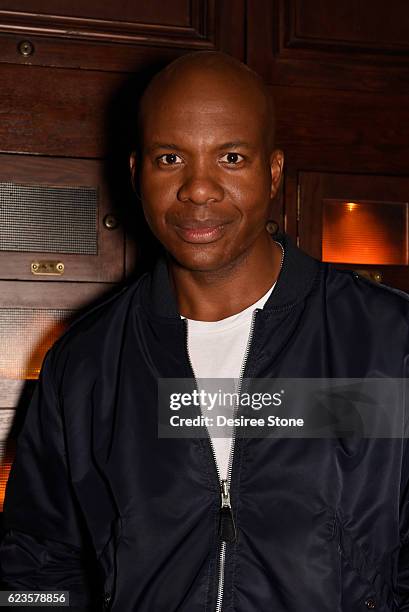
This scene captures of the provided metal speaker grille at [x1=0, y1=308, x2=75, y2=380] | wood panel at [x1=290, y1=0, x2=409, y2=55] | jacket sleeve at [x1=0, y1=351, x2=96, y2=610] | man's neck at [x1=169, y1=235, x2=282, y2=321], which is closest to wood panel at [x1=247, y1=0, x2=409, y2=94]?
wood panel at [x1=290, y1=0, x2=409, y2=55]

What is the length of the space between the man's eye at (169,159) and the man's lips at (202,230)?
0.08m

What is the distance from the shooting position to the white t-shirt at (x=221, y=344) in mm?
1070

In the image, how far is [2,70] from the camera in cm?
166

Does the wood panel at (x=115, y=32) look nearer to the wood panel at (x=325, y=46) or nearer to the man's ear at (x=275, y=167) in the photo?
the wood panel at (x=325, y=46)

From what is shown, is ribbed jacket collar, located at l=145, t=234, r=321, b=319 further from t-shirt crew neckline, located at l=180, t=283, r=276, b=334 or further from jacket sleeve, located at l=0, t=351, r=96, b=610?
jacket sleeve, located at l=0, t=351, r=96, b=610

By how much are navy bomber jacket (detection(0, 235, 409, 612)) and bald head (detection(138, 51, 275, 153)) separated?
182 millimetres

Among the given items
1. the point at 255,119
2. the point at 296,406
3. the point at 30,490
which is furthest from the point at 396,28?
the point at 30,490

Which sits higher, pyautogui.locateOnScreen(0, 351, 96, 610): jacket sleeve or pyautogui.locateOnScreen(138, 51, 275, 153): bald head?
pyautogui.locateOnScreen(138, 51, 275, 153): bald head

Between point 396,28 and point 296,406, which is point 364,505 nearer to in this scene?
point 296,406

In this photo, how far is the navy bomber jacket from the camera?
3.19 ft

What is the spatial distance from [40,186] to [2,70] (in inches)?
9.0

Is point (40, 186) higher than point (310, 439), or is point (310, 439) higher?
point (40, 186)

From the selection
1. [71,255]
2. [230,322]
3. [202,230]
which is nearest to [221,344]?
[230,322]

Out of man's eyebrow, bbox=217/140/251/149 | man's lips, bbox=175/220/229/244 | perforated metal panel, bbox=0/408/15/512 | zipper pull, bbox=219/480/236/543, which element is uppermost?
man's eyebrow, bbox=217/140/251/149
